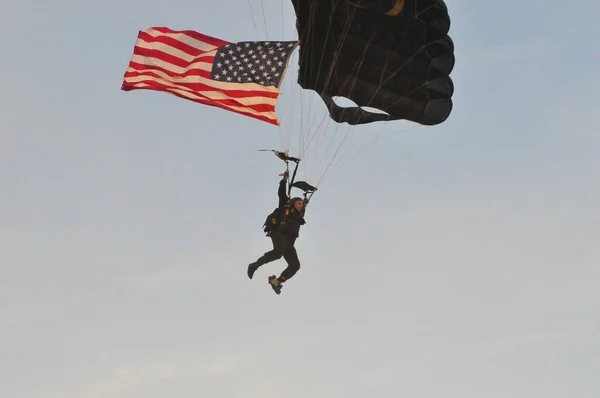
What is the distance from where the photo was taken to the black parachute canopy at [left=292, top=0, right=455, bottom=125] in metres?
33.3

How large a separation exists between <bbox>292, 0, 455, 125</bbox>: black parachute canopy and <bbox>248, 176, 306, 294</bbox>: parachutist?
334 centimetres

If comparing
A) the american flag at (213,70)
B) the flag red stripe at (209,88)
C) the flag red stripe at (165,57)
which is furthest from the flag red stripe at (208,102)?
the flag red stripe at (165,57)

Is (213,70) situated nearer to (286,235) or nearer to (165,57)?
(165,57)

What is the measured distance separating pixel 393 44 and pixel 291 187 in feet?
15.5

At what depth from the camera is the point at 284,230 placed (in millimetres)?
31719

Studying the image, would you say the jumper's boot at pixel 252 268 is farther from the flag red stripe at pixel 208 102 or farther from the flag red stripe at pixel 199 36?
the flag red stripe at pixel 199 36

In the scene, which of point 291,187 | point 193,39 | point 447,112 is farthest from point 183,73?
point 447,112

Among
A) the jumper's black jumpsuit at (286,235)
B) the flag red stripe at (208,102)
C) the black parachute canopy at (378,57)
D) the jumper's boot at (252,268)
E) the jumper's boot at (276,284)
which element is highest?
the black parachute canopy at (378,57)

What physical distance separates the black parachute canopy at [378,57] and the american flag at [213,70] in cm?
153

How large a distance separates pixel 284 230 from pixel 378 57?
16.9 feet

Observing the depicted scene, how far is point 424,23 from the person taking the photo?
33125mm

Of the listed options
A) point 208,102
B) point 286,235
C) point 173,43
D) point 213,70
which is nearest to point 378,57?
point 213,70

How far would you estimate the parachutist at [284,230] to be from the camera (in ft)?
104

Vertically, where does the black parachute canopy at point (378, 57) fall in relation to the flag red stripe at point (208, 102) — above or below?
above
